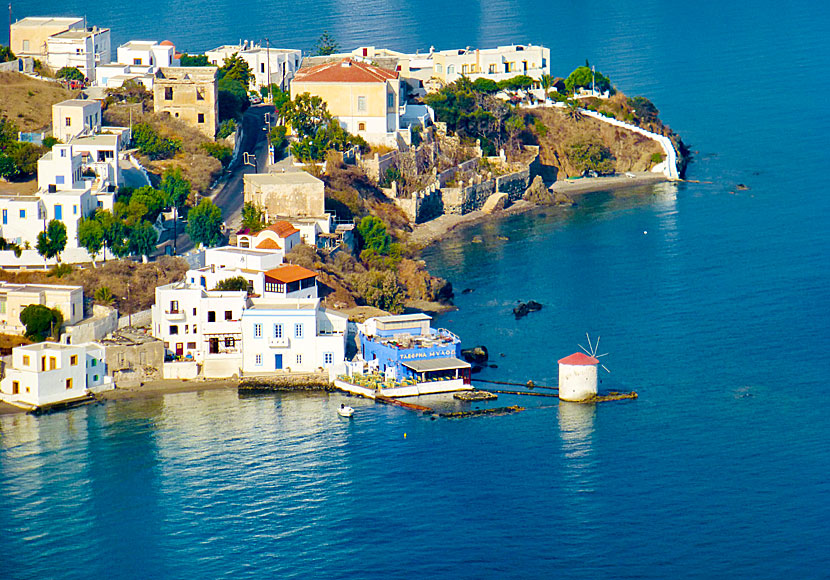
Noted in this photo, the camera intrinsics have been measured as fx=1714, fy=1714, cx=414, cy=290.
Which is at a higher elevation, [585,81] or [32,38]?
[32,38]

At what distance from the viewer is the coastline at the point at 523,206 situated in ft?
385

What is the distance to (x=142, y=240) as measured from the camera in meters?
94.0

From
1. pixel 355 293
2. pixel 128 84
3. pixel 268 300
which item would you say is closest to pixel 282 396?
pixel 268 300

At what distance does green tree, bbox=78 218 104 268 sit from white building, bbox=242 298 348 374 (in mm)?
11611

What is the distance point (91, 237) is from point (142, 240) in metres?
2.82

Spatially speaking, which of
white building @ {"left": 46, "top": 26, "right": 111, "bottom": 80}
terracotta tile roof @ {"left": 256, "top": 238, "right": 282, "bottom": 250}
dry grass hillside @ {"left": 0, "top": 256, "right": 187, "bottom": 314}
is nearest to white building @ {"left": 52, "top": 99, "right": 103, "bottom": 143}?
dry grass hillside @ {"left": 0, "top": 256, "right": 187, "bottom": 314}

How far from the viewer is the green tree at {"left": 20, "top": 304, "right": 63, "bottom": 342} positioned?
282 ft

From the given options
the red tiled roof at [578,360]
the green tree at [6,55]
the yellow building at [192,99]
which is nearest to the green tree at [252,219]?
the yellow building at [192,99]

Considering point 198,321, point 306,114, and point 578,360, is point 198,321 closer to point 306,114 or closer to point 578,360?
point 578,360

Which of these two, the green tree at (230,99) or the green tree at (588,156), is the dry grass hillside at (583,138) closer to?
the green tree at (588,156)

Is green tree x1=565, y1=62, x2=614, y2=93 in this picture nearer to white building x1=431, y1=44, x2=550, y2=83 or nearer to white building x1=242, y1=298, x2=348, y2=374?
white building x1=431, y1=44, x2=550, y2=83

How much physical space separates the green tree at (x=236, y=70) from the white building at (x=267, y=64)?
7.56 feet

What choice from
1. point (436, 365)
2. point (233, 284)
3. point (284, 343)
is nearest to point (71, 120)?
point (233, 284)

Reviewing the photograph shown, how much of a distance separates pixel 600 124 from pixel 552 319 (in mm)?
49652
